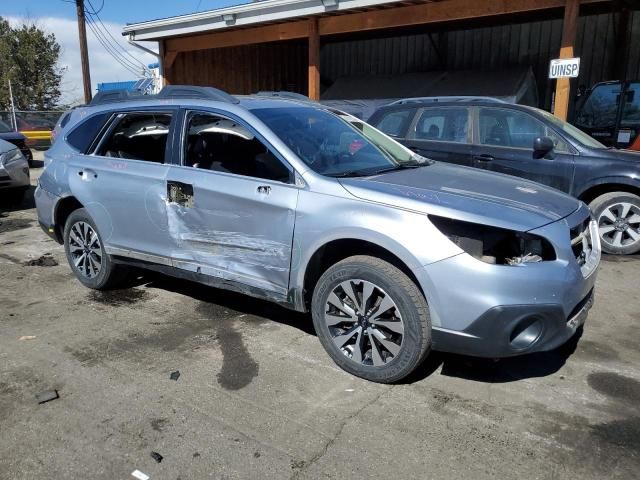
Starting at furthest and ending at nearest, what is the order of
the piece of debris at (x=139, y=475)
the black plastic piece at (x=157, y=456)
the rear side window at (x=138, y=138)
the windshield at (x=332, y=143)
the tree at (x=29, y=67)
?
the tree at (x=29, y=67) < the rear side window at (x=138, y=138) < the windshield at (x=332, y=143) < the black plastic piece at (x=157, y=456) < the piece of debris at (x=139, y=475)

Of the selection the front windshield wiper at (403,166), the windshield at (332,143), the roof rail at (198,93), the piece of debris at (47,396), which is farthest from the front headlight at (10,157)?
the front windshield wiper at (403,166)

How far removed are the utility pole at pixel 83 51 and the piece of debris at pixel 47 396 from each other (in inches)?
786

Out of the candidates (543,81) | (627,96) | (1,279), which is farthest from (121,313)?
(543,81)

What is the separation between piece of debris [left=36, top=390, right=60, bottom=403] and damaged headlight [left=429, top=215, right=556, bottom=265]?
241 centimetres

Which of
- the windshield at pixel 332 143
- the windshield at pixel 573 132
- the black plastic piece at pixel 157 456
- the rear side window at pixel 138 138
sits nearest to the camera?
the black plastic piece at pixel 157 456

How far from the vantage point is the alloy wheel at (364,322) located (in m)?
3.19

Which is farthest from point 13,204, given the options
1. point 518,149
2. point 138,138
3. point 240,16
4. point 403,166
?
point 518,149

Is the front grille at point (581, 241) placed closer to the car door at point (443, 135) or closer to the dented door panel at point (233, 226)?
the dented door panel at point (233, 226)

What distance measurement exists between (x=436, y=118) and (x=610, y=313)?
348 centimetres

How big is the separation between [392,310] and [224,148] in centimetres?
184

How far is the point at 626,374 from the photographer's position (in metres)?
3.47

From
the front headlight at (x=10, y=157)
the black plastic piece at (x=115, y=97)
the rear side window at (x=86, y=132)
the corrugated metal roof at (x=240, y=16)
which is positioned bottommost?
the front headlight at (x=10, y=157)

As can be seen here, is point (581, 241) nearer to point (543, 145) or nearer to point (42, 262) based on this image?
point (543, 145)

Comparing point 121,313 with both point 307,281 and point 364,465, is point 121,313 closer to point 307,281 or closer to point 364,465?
point 307,281
